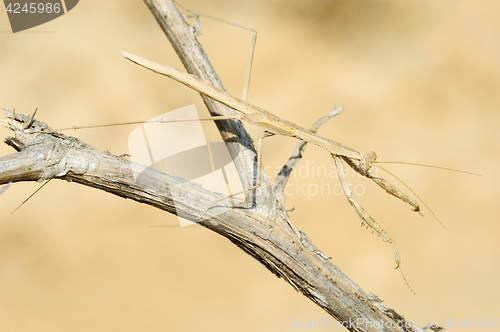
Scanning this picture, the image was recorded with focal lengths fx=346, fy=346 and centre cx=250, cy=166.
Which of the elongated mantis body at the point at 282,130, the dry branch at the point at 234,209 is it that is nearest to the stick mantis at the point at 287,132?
the elongated mantis body at the point at 282,130

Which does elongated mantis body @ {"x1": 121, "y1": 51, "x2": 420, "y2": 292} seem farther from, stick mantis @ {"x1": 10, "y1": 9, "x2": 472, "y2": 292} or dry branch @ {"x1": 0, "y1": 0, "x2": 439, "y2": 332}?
dry branch @ {"x1": 0, "y1": 0, "x2": 439, "y2": 332}

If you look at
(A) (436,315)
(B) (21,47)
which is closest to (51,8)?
(B) (21,47)

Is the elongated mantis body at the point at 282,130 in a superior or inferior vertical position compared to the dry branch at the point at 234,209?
superior

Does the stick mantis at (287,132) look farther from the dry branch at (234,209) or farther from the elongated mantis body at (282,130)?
the dry branch at (234,209)

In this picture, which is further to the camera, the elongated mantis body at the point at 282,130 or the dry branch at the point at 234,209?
the elongated mantis body at the point at 282,130

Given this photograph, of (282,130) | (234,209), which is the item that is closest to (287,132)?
(282,130)

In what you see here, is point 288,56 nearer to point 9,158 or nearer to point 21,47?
point 21,47

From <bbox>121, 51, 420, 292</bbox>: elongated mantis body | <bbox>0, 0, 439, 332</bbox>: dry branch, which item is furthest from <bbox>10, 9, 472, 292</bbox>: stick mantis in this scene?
<bbox>0, 0, 439, 332</bbox>: dry branch

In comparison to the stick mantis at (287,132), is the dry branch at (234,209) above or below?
below

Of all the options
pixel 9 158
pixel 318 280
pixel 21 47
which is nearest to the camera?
pixel 9 158
